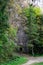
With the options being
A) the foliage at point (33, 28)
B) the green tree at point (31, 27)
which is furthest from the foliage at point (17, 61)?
the foliage at point (33, 28)

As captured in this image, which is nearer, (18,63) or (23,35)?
(18,63)

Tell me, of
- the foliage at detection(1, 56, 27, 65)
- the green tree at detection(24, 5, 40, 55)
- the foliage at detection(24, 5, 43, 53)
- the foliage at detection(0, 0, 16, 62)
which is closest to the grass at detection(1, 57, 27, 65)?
the foliage at detection(1, 56, 27, 65)

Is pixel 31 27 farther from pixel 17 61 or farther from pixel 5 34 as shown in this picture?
pixel 5 34

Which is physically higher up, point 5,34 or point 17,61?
point 5,34

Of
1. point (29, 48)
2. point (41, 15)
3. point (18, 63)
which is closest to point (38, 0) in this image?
point (41, 15)

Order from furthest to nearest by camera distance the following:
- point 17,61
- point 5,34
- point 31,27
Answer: point 31,27
point 17,61
point 5,34

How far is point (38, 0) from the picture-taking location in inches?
1519

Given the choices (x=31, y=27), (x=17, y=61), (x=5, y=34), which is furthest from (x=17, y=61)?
(x=31, y=27)

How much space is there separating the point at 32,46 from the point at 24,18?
3416 mm

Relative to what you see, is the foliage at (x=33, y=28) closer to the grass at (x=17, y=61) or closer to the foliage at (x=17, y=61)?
the foliage at (x=17, y=61)

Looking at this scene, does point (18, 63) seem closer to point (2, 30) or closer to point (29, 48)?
point (2, 30)

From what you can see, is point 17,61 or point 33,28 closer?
point 17,61

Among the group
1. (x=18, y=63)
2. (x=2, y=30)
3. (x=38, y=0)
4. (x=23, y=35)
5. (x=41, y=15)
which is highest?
(x=38, y=0)

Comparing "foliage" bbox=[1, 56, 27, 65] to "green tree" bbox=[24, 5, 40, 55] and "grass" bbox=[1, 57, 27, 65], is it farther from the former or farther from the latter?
"green tree" bbox=[24, 5, 40, 55]
